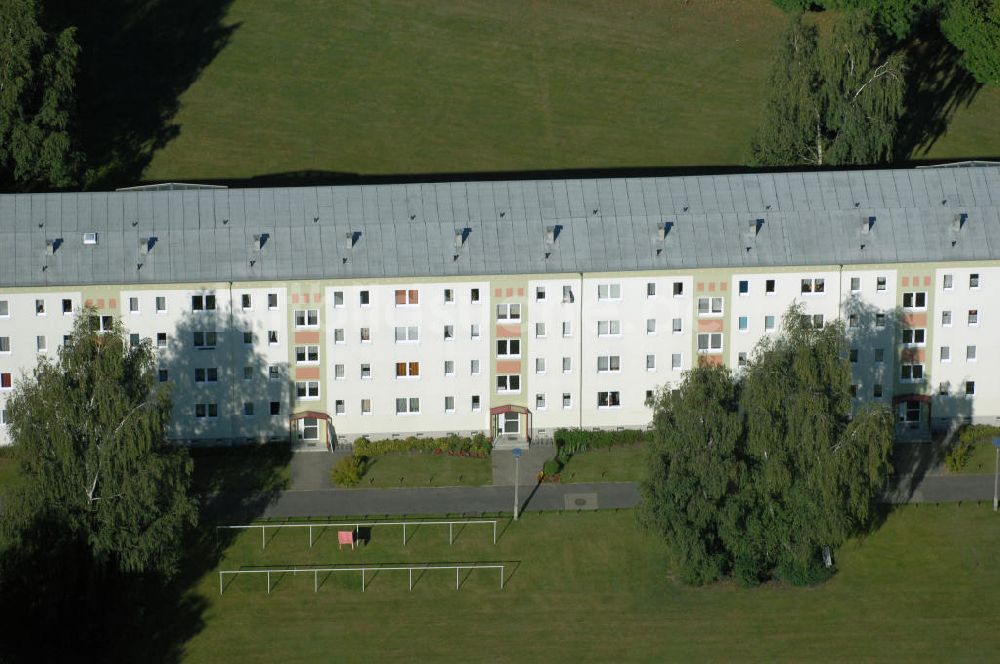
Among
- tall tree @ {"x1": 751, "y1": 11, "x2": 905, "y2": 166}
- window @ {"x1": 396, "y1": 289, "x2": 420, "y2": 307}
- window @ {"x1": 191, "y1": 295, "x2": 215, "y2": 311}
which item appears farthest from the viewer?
tall tree @ {"x1": 751, "y1": 11, "x2": 905, "y2": 166}

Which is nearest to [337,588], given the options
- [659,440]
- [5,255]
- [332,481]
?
[332,481]

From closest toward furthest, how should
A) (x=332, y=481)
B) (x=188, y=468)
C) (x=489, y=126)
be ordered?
1. (x=188, y=468)
2. (x=332, y=481)
3. (x=489, y=126)

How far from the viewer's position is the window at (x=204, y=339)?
11525 centimetres

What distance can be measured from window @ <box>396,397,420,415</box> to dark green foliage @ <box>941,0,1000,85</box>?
189ft

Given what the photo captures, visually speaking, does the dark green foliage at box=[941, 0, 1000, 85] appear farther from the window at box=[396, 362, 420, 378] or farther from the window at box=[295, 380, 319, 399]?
the window at box=[295, 380, 319, 399]

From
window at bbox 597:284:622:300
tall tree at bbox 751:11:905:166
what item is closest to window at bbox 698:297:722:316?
window at bbox 597:284:622:300

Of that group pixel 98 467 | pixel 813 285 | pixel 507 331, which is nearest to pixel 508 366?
pixel 507 331

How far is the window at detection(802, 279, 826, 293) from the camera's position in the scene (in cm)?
11744

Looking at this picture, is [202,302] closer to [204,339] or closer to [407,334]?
[204,339]

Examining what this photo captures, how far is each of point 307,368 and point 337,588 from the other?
14732 mm

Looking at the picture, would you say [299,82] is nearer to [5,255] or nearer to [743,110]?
[743,110]

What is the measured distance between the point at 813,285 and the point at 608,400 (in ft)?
42.9

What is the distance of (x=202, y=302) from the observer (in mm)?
115125

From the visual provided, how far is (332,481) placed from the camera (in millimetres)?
114438
